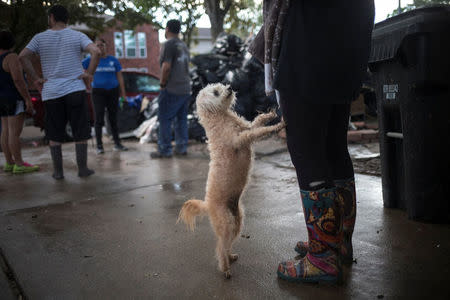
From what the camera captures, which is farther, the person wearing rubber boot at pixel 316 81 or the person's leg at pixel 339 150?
the person's leg at pixel 339 150

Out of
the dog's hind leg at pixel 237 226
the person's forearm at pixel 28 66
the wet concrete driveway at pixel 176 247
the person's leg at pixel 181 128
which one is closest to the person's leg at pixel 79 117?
the person's forearm at pixel 28 66

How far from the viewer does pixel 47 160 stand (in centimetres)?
684

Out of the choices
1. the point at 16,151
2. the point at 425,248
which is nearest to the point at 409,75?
the point at 425,248

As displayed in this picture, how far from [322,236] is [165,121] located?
487 centimetres

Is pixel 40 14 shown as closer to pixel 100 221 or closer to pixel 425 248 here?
pixel 100 221

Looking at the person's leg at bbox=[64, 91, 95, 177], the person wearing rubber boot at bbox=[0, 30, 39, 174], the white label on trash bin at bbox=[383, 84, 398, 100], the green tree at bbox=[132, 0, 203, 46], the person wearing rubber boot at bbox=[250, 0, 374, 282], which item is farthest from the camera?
the person wearing rubber boot at bbox=[0, 30, 39, 174]

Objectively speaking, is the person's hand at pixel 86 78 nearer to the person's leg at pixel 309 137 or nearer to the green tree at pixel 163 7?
the green tree at pixel 163 7

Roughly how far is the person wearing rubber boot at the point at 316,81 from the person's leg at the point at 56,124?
3.63 metres

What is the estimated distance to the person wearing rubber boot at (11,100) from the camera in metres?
5.22

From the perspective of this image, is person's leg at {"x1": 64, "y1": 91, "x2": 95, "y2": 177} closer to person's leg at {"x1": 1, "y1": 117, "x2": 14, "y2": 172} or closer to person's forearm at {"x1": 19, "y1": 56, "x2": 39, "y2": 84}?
person's forearm at {"x1": 19, "y1": 56, "x2": 39, "y2": 84}

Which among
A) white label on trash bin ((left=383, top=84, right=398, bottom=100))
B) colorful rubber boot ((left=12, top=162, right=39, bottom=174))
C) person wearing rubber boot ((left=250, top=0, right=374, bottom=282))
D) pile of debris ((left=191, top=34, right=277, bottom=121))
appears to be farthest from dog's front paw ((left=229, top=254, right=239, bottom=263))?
pile of debris ((left=191, top=34, right=277, bottom=121))

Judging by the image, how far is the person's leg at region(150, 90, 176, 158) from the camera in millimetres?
6449

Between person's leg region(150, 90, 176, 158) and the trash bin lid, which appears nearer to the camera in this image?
the trash bin lid

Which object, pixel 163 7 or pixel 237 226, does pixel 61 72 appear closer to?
pixel 163 7
